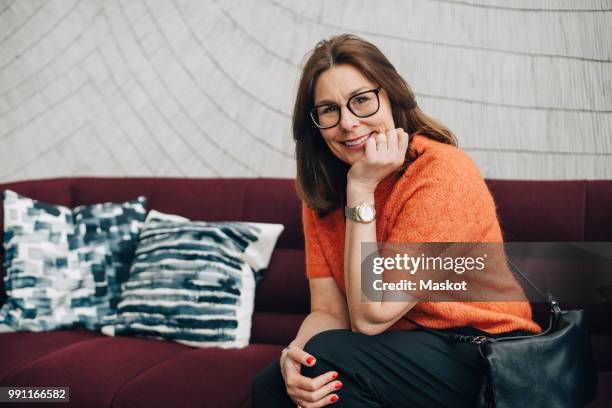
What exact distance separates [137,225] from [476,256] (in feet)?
4.07

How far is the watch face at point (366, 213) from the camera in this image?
119cm

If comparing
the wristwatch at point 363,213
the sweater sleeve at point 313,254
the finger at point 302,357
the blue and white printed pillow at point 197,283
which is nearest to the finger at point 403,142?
the wristwatch at point 363,213

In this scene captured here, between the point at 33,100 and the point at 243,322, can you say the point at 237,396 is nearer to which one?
the point at 243,322

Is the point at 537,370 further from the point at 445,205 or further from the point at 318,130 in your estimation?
the point at 318,130

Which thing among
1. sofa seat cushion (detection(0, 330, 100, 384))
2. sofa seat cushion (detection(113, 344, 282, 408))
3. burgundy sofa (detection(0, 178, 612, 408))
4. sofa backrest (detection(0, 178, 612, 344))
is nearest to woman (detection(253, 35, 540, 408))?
sofa seat cushion (detection(113, 344, 282, 408))

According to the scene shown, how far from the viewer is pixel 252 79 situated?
2127 millimetres

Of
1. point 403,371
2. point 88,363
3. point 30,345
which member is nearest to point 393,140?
point 403,371

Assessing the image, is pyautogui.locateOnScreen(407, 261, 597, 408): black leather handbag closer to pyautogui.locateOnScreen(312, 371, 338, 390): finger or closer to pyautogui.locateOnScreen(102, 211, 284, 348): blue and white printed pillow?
pyautogui.locateOnScreen(312, 371, 338, 390): finger

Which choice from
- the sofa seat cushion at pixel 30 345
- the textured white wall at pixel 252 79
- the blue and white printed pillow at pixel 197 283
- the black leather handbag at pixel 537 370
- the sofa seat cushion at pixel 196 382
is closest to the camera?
the black leather handbag at pixel 537 370

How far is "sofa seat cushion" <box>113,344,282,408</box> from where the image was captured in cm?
129

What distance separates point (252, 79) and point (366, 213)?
1.13 meters

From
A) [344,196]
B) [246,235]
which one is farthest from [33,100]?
[344,196]

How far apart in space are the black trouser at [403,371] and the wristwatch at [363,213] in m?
0.27

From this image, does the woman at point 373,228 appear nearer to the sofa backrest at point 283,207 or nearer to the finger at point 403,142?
the finger at point 403,142
